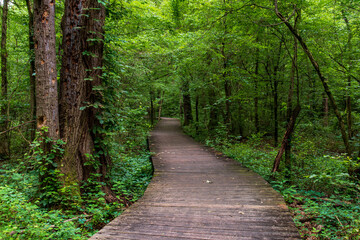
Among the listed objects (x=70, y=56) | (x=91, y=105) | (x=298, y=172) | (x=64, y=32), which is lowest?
(x=298, y=172)

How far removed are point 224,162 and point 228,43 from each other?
5.94 meters

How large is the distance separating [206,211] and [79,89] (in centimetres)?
351

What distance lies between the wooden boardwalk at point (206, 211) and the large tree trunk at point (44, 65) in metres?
2.33

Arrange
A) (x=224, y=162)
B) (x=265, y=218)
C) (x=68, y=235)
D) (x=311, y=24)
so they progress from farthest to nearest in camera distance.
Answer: (x=311, y=24) → (x=224, y=162) → (x=265, y=218) → (x=68, y=235)

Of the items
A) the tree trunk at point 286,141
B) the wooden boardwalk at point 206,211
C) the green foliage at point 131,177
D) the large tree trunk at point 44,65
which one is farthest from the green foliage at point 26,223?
the tree trunk at point 286,141

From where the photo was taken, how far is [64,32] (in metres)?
4.30

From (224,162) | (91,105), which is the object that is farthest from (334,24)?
(91,105)

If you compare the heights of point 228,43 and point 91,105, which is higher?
point 228,43

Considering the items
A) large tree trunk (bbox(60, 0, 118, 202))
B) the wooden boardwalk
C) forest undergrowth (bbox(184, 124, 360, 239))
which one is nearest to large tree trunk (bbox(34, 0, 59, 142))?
large tree trunk (bbox(60, 0, 118, 202))

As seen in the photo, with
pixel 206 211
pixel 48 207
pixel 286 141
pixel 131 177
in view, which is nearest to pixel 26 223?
pixel 48 207

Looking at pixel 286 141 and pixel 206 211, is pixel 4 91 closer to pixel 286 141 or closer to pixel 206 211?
pixel 206 211

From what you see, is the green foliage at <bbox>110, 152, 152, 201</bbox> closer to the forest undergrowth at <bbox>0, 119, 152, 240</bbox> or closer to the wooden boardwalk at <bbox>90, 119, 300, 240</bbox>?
the forest undergrowth at <bbox>0, 119, 152, 240</bbox>

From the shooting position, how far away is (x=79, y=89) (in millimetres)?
4324

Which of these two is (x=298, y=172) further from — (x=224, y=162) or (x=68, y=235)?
(x=68, y=235)
